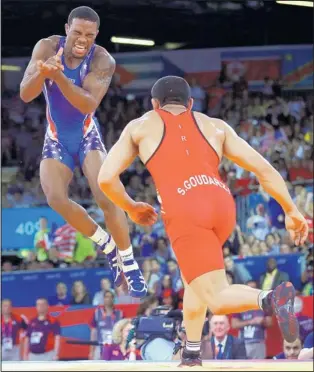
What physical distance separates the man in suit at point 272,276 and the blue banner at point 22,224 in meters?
3.50

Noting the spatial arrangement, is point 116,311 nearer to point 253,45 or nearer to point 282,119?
point 282,119

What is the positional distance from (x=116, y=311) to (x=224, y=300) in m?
7.60

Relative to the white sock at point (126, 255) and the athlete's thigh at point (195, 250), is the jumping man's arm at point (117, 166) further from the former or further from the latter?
the white sock at point (126, 255)

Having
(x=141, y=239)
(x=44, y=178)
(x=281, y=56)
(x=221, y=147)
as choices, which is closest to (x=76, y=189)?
(x=141, y=239)

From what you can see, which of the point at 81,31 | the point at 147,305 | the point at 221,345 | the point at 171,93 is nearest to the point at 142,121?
the point at 171,93

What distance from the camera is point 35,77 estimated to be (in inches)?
305

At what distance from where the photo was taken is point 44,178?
8266 millimetres

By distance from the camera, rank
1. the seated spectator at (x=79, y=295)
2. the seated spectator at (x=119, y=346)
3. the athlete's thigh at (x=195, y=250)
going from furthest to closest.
Result: the seated spectator at (x=79, y=295) < the seated spectator at (x=119, y=346) < the athlete's thigh at (x=195, y=250)

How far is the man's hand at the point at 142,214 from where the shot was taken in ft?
23.2

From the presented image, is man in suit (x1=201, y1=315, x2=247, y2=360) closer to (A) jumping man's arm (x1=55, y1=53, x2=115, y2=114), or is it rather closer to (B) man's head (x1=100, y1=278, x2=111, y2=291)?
(B) man's head (x1=100, y1=278, x2=111, y2=291)

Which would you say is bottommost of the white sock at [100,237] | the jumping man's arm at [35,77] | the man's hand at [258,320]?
the man's hand at [258,320]

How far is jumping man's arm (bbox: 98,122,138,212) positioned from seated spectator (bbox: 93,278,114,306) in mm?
7695

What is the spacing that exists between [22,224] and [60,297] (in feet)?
6.33

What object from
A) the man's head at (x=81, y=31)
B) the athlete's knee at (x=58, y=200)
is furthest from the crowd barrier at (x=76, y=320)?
the man's head at (x=81, y=31)
